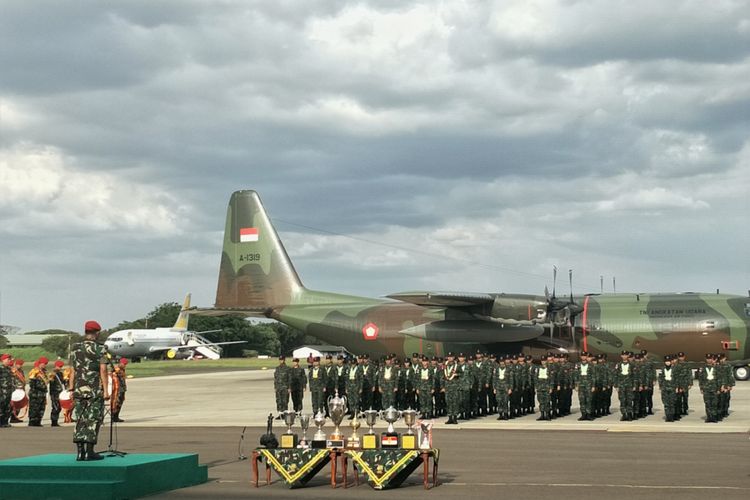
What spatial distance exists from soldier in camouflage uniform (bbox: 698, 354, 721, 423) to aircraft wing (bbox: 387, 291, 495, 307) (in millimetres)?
10759

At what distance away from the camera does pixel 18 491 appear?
37.0ft

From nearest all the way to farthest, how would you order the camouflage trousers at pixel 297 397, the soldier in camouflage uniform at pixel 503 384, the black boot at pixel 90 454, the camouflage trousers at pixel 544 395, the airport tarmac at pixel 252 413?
the black boot at pixel 90 454 < the airport tarmac at pixel 252 413 < the camouflage trousers at pixel 544 395 < the soldier in camouflage uniform at pixel 503 384 < the camouflage trousers at pixel 297 397

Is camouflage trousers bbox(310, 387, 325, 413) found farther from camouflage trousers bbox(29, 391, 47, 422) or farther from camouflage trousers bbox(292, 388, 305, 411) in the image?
camouflage trousers bbox(29, 391, 47, 422)

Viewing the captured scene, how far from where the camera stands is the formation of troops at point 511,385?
22.0 metres

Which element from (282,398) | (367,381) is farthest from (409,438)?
(282,398)

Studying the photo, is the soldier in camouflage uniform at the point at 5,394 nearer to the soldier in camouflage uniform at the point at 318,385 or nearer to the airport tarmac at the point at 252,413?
the airport tarmac at the point at 252,413

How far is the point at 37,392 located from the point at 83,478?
1346 centimetres

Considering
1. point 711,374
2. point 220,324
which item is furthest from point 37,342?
point 711,374

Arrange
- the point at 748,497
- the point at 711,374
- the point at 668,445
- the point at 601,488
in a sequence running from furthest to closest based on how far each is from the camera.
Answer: the point at 711,374 < the point at 668,445 < the point at 601,488 < the point at 748,497

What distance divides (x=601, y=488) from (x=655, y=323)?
2111 cm

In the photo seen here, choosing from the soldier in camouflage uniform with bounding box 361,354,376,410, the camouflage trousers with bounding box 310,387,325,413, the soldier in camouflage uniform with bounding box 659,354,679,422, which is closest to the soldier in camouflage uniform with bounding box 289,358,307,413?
the camouflage trousers with bounding box 310,387,325,413

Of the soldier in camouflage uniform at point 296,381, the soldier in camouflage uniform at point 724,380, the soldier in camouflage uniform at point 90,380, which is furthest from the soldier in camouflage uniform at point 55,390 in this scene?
the soldier in camouflage uniform at point 724,380

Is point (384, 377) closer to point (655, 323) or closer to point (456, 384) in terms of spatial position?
point (456, 384)

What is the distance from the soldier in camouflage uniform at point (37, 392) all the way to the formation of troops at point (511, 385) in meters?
6.12
